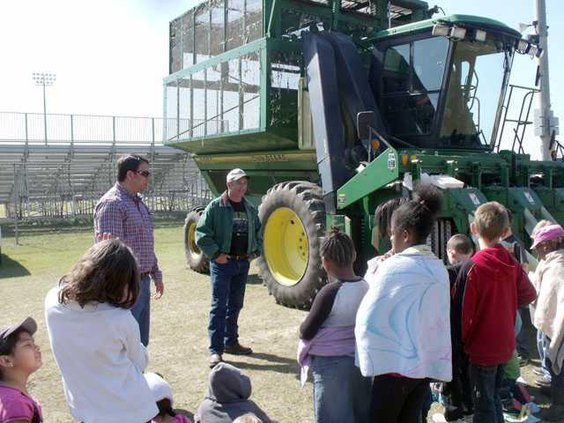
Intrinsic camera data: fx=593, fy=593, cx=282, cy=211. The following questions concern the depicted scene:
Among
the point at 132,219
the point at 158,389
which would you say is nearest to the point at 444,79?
the point at 132,219

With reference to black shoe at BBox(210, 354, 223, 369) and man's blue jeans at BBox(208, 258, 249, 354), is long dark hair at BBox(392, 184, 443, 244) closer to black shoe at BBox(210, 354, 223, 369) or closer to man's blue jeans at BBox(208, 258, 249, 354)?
man's blue jeans at BBox(208, 258, 249, 354)

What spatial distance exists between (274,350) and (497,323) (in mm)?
2849

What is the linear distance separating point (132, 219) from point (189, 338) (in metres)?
2.28

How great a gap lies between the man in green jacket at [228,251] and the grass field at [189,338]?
0.87 feet

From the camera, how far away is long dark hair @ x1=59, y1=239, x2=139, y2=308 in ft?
8.02

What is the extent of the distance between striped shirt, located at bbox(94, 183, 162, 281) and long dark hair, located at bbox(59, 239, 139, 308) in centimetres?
183

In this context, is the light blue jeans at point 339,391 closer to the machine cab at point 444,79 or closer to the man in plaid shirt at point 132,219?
the man in plaid shirt at point 132,219

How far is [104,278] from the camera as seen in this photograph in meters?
2.45

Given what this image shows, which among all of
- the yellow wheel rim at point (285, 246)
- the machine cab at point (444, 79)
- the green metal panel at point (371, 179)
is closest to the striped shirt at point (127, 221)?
the green metal panel at point (371, 179)

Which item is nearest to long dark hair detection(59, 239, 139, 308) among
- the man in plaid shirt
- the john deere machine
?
the man in plaid shirt

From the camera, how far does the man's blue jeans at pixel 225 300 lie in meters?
5.40

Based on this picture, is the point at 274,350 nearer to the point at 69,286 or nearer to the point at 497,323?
the point at 497,323

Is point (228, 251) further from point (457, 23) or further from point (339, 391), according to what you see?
point (457, 23)

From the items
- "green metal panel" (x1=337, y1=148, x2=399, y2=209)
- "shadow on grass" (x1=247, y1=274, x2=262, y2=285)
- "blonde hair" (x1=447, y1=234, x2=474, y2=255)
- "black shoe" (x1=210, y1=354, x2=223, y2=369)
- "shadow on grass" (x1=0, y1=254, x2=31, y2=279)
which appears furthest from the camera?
"shadow on grass" (x1=0, y1=254, x2=31, y2=279)
